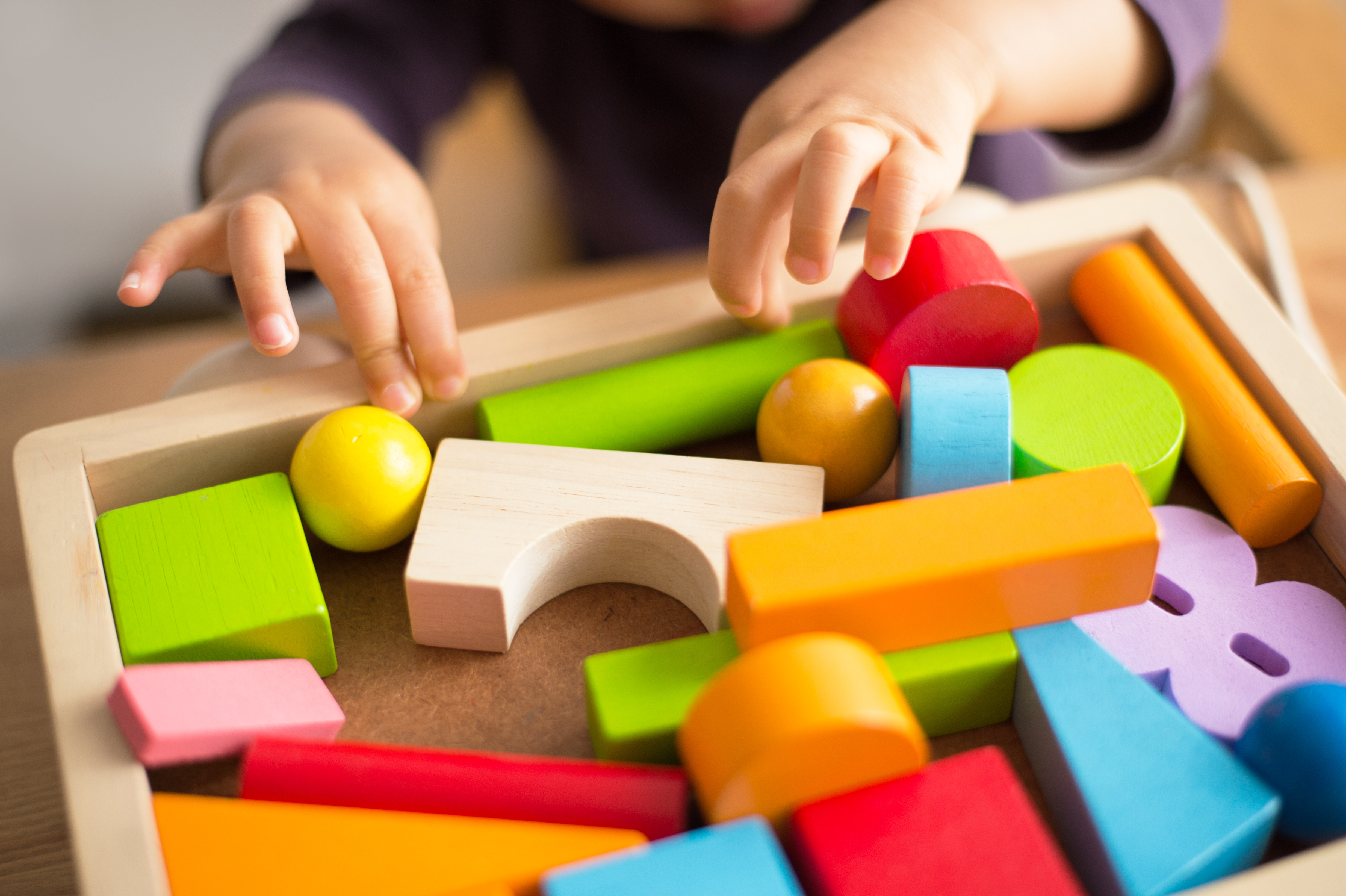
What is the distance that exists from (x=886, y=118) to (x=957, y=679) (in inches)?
10.9

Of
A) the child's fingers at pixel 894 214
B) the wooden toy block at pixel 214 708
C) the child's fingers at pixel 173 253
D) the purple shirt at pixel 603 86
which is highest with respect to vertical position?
the child's fingers at pixel 894 214

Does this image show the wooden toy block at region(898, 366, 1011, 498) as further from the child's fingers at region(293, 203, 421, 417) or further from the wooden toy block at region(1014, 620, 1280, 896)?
the child's fingers at region(293, 203, 421, 417)

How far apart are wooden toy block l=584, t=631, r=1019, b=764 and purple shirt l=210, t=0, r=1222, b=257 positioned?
576mm

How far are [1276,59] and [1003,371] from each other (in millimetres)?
878

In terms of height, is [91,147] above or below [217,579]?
below

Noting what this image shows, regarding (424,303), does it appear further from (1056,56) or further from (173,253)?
(1056,56)

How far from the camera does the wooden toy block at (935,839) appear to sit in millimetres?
318

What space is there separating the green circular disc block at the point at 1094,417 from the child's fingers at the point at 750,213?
0.13 m

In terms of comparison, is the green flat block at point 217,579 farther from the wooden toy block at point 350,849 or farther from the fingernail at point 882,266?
the fingernail at point 882,266

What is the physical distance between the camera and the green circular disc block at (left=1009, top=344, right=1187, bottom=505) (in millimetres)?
435

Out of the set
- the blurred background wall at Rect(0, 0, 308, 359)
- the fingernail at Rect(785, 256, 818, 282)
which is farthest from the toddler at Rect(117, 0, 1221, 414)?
the blurred background wall at Rect(0, 0, 308, 359)

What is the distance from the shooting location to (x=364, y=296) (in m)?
0.51

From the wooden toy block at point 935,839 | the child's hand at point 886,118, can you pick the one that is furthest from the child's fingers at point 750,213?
the wooden toy block at point 935,839

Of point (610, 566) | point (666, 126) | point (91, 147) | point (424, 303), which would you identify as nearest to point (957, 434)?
point (610, 566)
